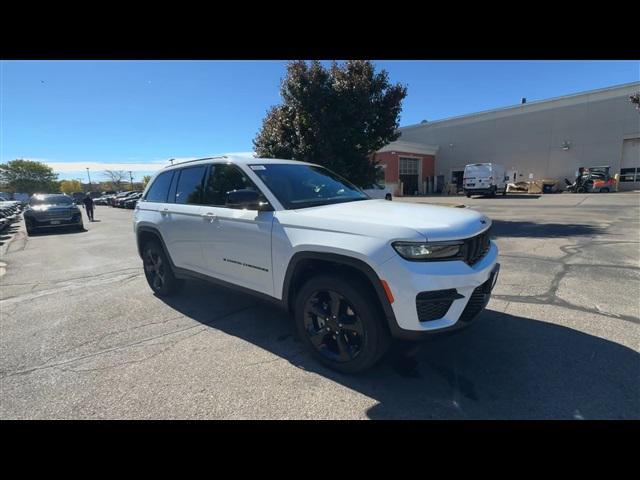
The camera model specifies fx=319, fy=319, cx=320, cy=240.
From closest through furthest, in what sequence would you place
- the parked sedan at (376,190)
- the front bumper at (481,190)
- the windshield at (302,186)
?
the windshield at (302,186) < the parked sedan at (376,190) < the front bumper at (481,190)

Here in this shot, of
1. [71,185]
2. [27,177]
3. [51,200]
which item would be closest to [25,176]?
[27,177]

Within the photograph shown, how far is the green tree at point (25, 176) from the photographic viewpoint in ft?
256

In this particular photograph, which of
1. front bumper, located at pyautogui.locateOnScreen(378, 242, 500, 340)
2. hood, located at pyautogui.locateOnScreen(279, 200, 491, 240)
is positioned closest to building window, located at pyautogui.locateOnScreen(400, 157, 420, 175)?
hood, located at pyautogui.locateOnScreen(279, 200, 491, 240)

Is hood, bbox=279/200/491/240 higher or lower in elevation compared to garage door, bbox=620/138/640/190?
lower

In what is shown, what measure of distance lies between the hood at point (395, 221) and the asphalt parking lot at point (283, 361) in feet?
2.74

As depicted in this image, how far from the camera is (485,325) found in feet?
11.4

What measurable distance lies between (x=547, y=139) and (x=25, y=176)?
107749 mm

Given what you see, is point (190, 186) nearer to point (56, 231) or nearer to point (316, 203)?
point (316, 203)

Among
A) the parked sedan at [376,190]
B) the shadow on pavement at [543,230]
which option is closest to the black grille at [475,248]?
the shadow on pavement at [543,230]

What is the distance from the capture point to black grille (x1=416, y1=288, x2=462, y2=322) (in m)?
2.20

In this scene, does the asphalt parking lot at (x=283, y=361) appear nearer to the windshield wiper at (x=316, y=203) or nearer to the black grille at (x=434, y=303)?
the black grille at (x=434, y=303)

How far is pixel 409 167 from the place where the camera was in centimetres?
3672

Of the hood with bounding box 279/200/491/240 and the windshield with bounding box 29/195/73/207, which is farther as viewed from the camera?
the windshield with bounding box 29/195/73/207

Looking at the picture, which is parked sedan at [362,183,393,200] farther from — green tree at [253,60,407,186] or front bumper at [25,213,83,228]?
front bumper at [25,213,83,228]
